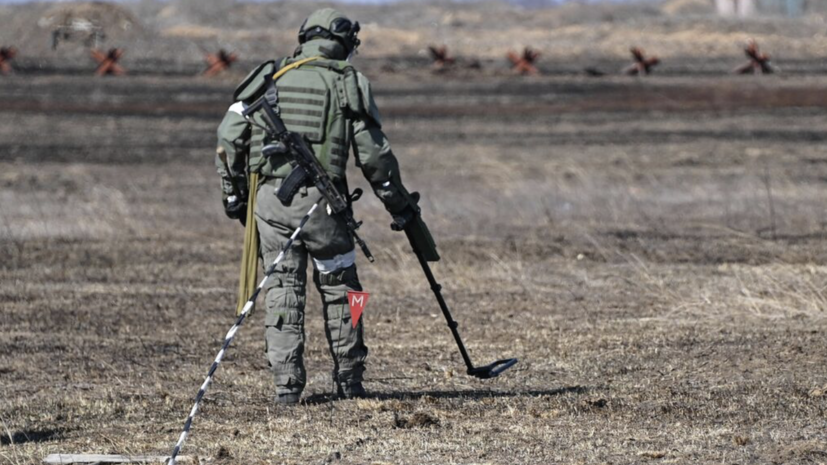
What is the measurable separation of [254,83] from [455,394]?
2.14 metres

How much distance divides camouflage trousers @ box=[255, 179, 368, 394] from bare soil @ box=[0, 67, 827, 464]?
0.95ft

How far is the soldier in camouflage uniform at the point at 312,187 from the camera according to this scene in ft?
23.9

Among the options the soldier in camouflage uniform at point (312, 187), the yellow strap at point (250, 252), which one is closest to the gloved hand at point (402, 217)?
the soldier in camouflage uniform at point (312, 187)

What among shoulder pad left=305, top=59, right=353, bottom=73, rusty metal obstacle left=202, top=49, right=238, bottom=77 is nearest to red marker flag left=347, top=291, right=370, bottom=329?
shoulder pad left=305, top=59, right=353, bottom=73

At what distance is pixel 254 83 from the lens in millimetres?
7383

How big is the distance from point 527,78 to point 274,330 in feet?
104

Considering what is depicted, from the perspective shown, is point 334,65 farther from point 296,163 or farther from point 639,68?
point 639,68

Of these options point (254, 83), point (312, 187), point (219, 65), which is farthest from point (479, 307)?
point (219, 65)

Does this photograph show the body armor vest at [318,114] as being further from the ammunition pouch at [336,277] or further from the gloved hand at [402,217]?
the ammunition pouch at [336,277]

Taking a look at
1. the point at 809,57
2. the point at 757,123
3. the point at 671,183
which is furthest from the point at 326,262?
the point at 809,57

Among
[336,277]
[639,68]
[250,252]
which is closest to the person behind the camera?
[336,277]

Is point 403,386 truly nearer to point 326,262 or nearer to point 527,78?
point 326,262

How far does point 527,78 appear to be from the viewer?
38469 millimetres

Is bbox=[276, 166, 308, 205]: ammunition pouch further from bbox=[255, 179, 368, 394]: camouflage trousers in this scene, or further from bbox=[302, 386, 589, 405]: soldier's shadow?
bbox=[302, 386, 589, 405]: soldier's shadow
